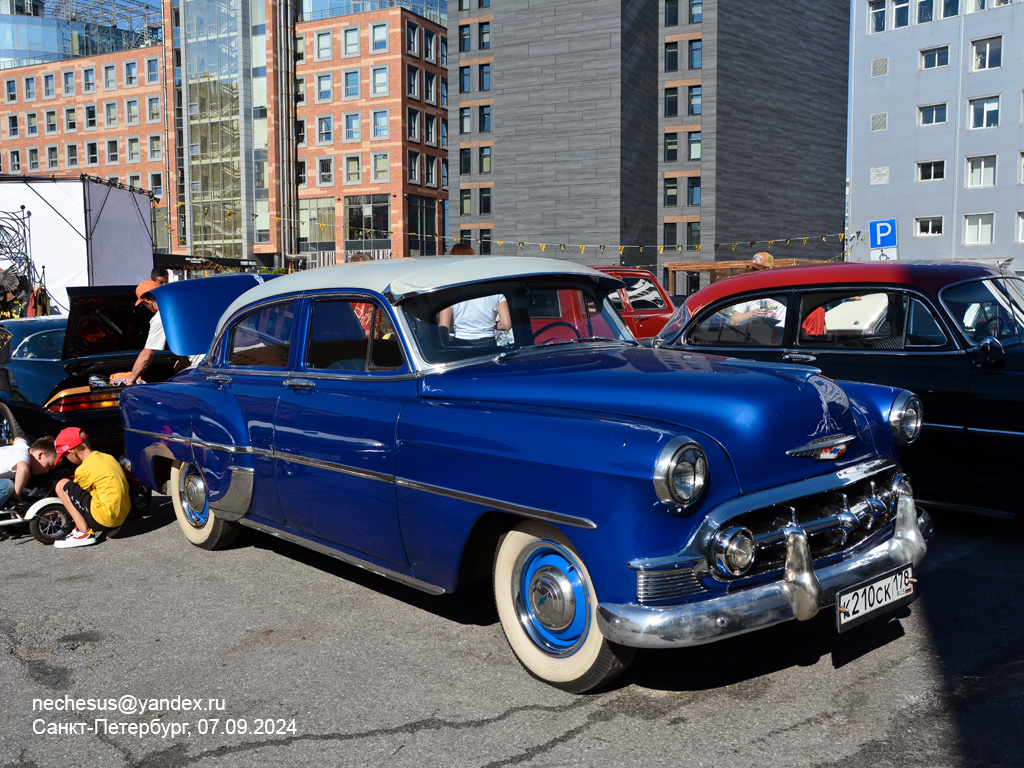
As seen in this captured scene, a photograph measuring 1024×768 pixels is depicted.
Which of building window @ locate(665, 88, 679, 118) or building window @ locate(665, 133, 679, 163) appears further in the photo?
building window @ locate(665, 133, 679, 163)

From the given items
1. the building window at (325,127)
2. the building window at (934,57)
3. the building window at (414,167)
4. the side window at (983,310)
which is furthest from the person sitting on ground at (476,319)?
the building window at (325,127)

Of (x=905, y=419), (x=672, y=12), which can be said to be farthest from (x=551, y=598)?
(x=672, y=12)

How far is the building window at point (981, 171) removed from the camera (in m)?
48.1

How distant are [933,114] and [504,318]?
2091 inches

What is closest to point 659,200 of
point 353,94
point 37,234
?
point 353,94

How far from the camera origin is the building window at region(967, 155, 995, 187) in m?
48.1

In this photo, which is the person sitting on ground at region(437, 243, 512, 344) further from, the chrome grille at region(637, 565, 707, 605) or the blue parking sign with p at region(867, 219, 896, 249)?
the blue parking sign with p at region(867, 219, 896, 249)

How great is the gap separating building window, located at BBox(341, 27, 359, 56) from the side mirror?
62.9m

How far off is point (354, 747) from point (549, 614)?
0.87 m

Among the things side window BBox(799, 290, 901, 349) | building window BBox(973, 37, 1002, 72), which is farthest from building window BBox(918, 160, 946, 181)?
side window BBox(799, 290, 901, 349)

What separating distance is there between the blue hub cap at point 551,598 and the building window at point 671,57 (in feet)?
177

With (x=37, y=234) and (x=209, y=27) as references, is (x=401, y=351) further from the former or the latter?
(x=209, y=27)

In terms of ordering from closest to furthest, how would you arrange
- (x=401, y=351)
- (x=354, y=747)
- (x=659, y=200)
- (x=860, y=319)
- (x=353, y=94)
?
(x=354, y=747) → (x=401, y=351) → (x=860, y=319) → (x=659, y=200) → (x=353, y=94)

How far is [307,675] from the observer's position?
155 inches
